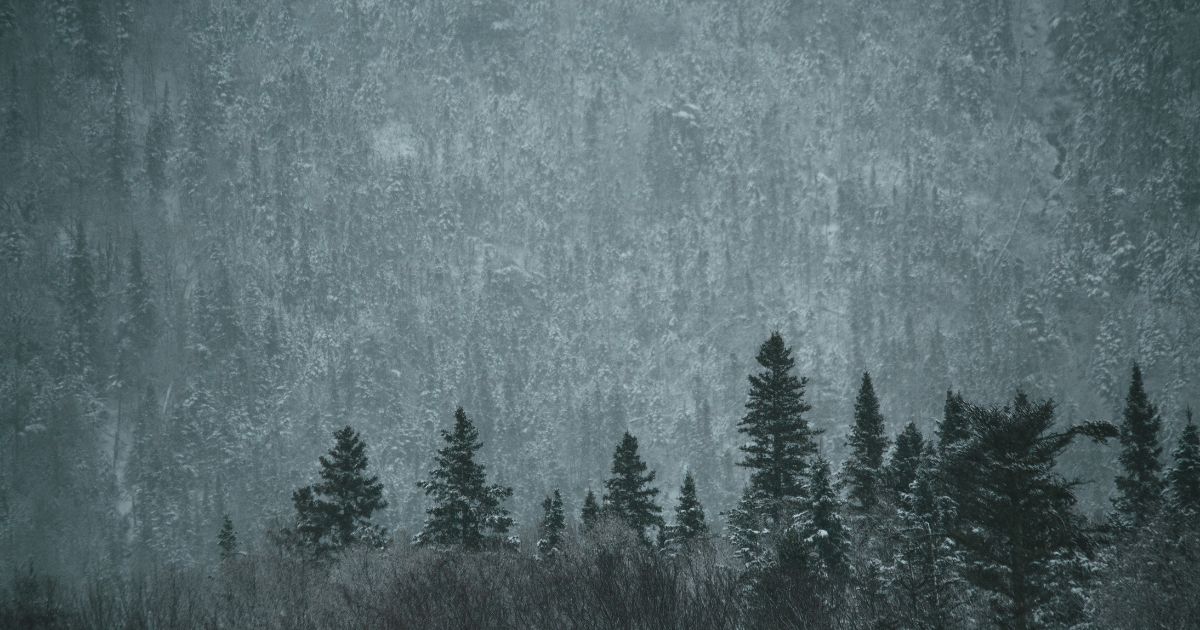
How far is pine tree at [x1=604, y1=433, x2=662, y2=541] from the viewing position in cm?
3372

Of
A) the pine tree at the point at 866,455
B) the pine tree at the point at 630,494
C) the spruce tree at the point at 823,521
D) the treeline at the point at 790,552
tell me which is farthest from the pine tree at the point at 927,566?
the pine tree at the point at 630,494

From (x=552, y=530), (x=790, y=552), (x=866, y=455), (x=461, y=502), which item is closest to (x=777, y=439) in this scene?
(x=790, y=552)

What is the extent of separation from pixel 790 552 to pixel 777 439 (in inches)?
264

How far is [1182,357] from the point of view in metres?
183

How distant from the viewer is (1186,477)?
28.7 meters

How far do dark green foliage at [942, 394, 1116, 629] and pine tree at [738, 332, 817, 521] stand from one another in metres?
9.86

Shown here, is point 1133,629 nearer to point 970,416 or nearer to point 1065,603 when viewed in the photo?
point 1065,603

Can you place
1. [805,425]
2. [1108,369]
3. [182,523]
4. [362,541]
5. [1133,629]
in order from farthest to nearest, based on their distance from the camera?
[1108,369], [182,523], [362,541], [805,425], [1133,629]

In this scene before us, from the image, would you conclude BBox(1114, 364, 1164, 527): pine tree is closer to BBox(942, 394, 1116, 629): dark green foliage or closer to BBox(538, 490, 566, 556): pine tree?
BBox(942, 394, 1116, 629): dark green foliage

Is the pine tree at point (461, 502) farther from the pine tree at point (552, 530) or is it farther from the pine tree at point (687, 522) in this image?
the pine tree at point (687, 522)

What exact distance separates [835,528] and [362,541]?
786 inches

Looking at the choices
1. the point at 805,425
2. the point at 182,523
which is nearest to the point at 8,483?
the point at 182,523

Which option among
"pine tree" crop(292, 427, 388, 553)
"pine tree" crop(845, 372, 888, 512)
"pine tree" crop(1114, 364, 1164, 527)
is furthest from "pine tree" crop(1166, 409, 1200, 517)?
"pine tree" crop(292, 427, 388, 553)

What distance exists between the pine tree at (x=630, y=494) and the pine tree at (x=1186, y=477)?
2068 centimetres
